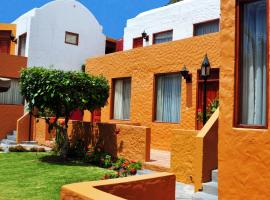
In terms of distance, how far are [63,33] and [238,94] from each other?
19.6 m

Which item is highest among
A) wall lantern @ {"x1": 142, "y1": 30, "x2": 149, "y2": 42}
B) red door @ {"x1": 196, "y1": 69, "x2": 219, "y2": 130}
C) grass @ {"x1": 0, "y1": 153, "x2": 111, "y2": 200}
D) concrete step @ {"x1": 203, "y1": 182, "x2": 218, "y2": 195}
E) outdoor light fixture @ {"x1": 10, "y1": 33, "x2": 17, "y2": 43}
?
outdoor light fixture @ {"x1": 10, "y1": 33, "x2": 17, "y2": 43}

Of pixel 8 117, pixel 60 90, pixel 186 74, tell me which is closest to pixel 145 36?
pixel 186 74

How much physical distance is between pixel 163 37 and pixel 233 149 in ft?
48.0

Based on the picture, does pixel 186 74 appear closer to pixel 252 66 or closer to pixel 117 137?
pixel 117 137

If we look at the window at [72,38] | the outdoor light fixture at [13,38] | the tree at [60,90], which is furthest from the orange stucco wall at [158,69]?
the outdoor light fixture at [13,38]

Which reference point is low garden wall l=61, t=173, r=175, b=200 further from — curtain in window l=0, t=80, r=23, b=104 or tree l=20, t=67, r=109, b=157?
curtain in window l=0, t=80, r=23, b=104

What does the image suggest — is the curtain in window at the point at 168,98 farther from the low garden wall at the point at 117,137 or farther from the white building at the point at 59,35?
the white building at the point at 59,35

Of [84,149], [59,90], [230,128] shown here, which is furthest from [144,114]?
[230,128]

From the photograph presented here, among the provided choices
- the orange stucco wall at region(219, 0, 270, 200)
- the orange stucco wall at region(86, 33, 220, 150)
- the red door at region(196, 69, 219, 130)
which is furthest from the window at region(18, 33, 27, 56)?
the orange stucco wall at region(219, 0, 270, 200)

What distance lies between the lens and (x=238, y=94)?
5.99 metres

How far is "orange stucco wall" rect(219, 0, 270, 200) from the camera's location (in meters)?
5.53

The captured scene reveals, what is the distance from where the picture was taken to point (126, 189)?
544cm

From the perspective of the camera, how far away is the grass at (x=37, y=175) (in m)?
8.72

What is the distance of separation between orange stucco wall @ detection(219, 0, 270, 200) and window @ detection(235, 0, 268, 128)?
129mm
